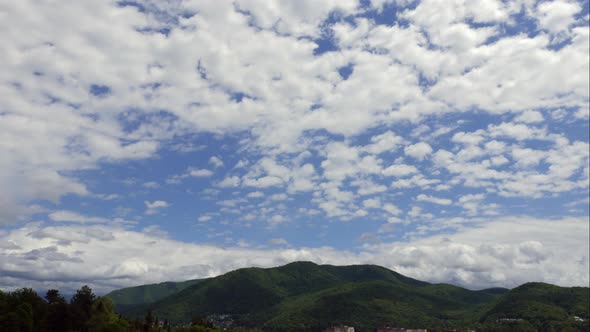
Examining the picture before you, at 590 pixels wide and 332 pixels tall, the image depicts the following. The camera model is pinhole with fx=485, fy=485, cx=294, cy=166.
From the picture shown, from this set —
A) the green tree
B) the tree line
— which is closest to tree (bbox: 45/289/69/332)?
the tree line

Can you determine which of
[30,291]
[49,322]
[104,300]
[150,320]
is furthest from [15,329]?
[150,320]

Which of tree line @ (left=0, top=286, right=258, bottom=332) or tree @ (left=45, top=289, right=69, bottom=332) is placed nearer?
tree line @ (left=0, top=286, right=258, bottom=332)

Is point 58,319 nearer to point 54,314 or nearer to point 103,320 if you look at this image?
point 54,314

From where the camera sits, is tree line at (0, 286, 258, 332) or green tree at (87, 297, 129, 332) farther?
green tree at (87, 297, 129, 332)

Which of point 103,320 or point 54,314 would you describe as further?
point 103,320

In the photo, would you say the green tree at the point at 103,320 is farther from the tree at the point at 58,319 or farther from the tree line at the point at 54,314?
the tree at the point at 58,319

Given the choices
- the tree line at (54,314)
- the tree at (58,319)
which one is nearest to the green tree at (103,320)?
the tree line at (54,314)

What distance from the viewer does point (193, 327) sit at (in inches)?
6629

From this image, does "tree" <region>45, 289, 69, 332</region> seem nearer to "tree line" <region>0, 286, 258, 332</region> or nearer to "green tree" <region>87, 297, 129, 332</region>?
"tree line" <region>0, 286, 258, 332</region>

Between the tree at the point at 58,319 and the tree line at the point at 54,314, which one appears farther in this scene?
the tree at the point at 58,319

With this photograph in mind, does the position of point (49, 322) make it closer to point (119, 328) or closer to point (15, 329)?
point (15, 329)

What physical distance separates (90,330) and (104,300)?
28.1m

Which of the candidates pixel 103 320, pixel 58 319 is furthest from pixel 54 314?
pixel 103 320

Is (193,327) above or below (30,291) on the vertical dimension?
below
